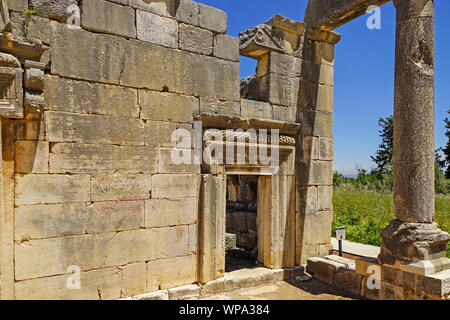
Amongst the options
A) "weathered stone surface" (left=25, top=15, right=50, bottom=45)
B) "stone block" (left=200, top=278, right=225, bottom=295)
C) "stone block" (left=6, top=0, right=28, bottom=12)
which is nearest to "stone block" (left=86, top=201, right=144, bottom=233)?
"stone block" (left=200, top=278, right=225, bottom=295)

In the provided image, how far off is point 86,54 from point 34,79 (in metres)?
0.78

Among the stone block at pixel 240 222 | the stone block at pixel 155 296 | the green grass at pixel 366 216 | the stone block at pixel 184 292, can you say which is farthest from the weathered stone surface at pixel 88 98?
the green grass at pixel 366 216

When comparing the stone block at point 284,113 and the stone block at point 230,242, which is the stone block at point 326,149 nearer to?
the stone block at point 284,113

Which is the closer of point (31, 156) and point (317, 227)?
point (31, 156)

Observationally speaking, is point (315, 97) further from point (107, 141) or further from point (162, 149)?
point (107, 141)

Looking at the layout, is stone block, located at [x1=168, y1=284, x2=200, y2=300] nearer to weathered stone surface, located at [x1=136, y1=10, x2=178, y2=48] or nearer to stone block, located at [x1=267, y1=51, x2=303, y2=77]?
weathered stone surface, located at [x1=136, y1=10, x2=178, y2=48]

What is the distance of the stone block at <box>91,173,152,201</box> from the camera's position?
14.0 ft

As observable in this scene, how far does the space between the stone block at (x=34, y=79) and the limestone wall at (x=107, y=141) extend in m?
0.01

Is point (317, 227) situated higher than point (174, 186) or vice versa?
point (174, 186)

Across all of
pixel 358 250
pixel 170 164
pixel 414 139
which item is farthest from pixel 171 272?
pixel 358 250

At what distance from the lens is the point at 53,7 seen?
4.01m

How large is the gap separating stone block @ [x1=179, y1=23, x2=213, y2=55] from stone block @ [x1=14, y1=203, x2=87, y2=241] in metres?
2.79

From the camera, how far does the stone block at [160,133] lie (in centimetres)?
467

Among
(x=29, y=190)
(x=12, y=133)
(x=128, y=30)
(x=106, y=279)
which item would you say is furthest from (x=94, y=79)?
(x=106, y=279)
